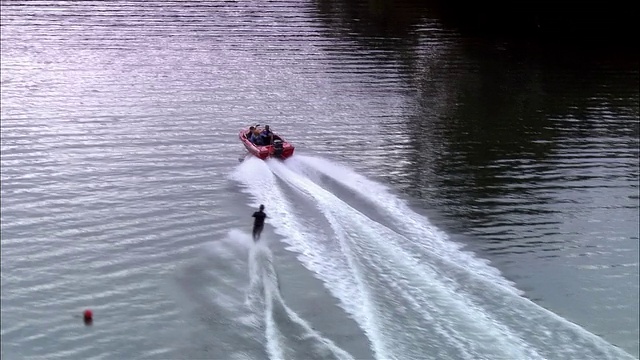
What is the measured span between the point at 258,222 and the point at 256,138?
273 inches

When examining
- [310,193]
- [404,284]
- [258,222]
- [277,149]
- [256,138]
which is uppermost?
[256,138]

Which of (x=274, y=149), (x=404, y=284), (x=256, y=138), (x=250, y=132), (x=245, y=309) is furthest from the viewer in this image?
(x=250, y=132)

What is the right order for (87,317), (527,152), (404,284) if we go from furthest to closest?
(527,152) < (404,284) < (87,317)

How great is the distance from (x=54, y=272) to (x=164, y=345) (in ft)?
13.8

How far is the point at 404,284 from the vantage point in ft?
62.0

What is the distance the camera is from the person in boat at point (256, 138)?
90.9 feet

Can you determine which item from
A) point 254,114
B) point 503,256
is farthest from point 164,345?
point 254,114

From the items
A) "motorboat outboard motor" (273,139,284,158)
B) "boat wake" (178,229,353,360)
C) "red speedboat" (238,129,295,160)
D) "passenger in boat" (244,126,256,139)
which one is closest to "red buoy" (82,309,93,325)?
"boat wake" (178,229,353,360)

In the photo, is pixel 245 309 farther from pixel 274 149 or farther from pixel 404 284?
pixel 274 149

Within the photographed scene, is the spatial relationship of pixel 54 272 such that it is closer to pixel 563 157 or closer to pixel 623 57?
pixel 563 157

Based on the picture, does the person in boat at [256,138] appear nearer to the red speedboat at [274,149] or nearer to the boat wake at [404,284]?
the red speedboat at [274,149]

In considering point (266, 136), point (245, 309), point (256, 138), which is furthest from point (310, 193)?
point (245, 309)

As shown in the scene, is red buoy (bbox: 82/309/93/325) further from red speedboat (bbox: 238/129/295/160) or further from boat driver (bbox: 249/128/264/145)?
boat driver (bbox: 249/128/264/145)

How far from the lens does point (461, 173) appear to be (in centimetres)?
Result: 2778
